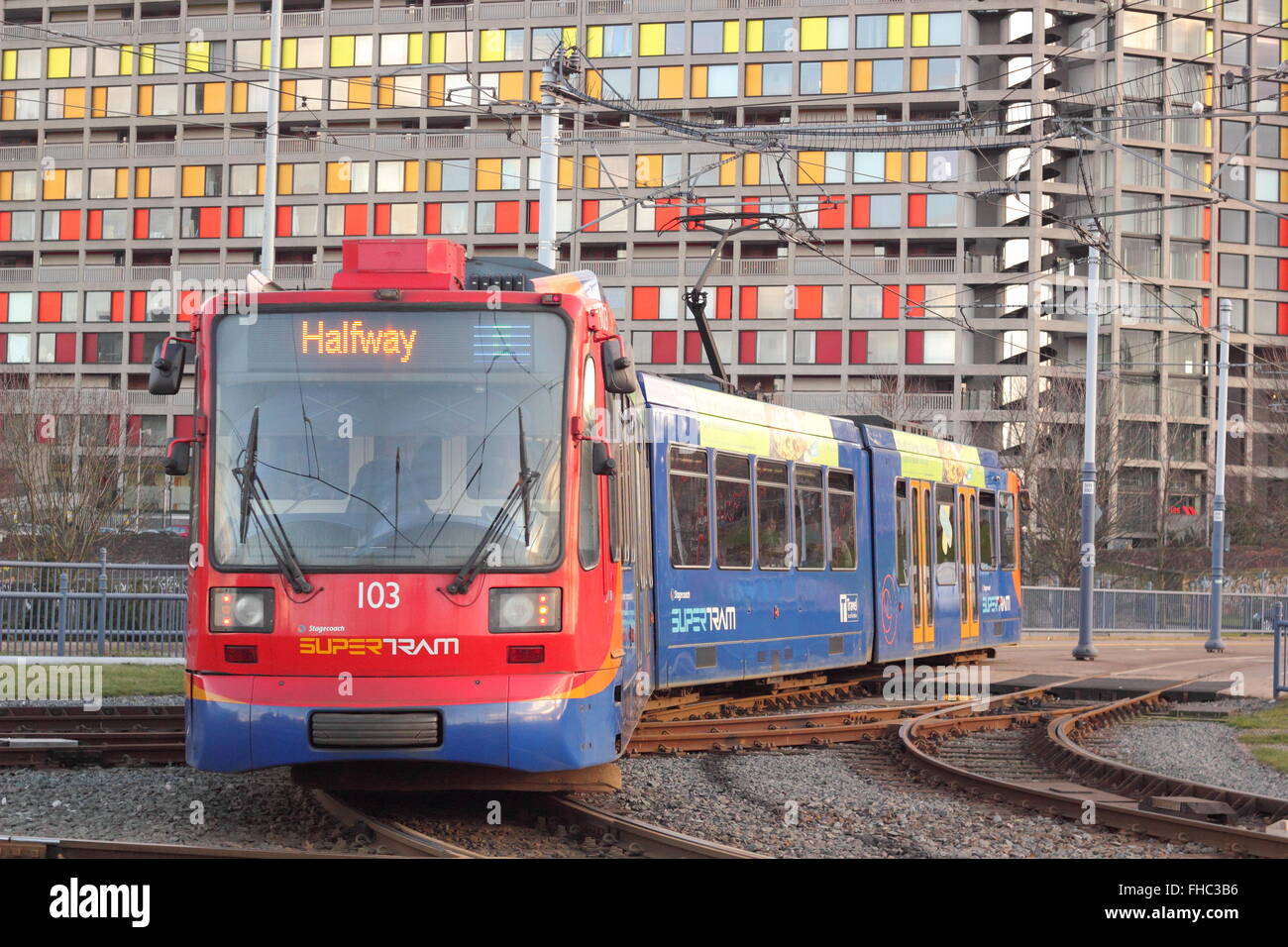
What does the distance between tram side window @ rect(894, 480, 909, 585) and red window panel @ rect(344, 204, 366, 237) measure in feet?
202

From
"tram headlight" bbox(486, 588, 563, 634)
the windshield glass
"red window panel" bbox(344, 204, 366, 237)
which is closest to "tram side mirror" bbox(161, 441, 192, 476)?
the windshield glass

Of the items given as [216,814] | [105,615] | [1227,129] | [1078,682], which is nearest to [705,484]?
[216,814]

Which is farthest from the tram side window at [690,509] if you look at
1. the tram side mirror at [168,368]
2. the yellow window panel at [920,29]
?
the yellow window panel at [920,29]

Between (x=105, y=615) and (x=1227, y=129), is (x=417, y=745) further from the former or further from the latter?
(x=1227, y=129)

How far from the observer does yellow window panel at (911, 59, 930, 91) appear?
249 ft

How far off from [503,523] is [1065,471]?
50554mm

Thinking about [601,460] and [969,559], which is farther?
[969,559]

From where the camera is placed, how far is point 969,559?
23.1m

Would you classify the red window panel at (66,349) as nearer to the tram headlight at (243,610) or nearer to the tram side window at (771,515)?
the tram side window at (771,515)

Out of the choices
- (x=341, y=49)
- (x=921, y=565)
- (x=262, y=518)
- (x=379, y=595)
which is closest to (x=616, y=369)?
(x=379, y=595)

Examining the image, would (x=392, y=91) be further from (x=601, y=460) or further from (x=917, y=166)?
(x=601, y=460)

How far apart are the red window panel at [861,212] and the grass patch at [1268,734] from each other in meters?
58.2

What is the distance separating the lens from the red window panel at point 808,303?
7694cm
